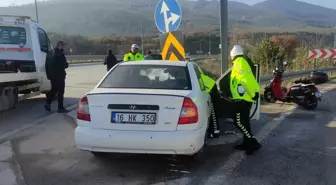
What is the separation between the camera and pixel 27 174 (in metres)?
5.34

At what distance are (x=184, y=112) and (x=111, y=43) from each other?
293 ft

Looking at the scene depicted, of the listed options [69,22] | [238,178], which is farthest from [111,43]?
[69,22]

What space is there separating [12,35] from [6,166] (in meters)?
6.40

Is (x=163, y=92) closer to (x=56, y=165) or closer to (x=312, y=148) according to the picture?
(x=56, y=165)

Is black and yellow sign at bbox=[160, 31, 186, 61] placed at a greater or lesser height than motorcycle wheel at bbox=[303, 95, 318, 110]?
greater

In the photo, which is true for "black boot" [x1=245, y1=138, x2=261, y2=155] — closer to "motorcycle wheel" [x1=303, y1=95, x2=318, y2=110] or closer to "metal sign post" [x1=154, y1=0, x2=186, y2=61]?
"metal sign post" [x1=154, y1=0, x2=186, y2=61]

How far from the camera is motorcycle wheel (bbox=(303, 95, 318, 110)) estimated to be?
10.6 meters

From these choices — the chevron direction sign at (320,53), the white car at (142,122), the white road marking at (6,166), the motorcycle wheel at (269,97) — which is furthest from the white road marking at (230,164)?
the chevron direction sign at (320,53)

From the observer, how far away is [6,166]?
568 cm

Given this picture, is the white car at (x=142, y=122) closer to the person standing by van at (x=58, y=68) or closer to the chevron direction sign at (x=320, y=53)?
the person standing by van at (x=58, y=68)

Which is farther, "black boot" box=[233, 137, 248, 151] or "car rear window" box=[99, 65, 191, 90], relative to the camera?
"black boot" box=[233, 137, 248, 151]

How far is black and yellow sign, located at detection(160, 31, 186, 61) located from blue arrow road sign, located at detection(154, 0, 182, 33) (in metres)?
0.14

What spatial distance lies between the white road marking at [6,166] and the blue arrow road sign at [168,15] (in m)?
4.04

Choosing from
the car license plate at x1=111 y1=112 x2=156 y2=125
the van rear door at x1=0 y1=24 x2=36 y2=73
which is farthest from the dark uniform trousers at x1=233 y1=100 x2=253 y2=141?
the van rear door at x1=0 y1=24 x2=36 y2=73
